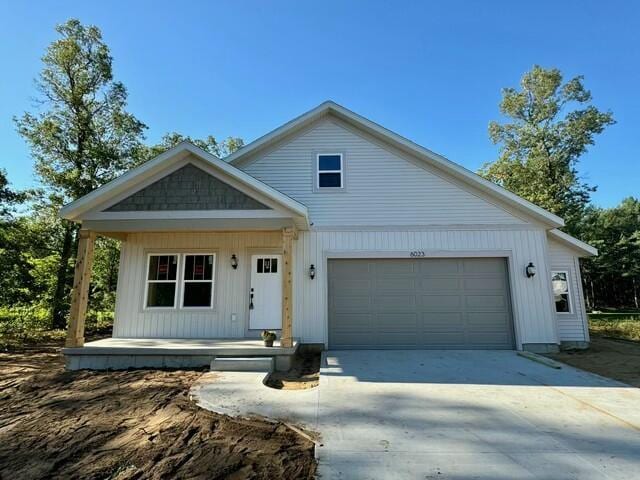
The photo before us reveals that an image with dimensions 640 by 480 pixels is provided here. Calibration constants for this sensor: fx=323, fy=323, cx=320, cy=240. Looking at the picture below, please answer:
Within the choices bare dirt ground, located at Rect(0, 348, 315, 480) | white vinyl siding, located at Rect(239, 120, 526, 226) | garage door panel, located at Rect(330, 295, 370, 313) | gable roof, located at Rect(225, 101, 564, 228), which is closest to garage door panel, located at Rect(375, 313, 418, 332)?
garage door panel, located at Rect(330, 295, 370, 313)

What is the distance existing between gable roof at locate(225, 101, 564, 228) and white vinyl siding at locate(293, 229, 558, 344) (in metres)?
0.95

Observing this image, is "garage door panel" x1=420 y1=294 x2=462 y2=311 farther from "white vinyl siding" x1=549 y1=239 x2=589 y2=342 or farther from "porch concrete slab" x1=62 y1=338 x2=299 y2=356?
"porch concrete slab" x1=62 y1=338 x2=299 y2=356

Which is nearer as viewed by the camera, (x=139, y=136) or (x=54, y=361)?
(x=54, y=361)

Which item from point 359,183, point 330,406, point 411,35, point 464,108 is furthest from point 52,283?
point 464,108

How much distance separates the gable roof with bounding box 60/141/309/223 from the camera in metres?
6.55

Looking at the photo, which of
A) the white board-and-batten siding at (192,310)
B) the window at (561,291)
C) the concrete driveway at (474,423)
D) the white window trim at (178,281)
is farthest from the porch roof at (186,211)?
the window at (561,291)

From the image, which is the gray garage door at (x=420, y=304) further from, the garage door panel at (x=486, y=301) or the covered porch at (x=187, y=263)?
the covered porch at (x=187, y=263)

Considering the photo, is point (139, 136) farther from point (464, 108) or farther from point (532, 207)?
point (532, 207)

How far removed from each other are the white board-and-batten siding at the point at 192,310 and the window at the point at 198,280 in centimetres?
17

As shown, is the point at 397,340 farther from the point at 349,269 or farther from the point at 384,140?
the point at 384,140

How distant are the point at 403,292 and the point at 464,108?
9296mm

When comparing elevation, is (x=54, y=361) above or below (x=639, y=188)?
below

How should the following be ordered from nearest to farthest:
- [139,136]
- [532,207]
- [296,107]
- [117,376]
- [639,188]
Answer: [117,376]
[532,207]
[296,107]
[139,136]
[639,188]

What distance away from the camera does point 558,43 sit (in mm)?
11633
